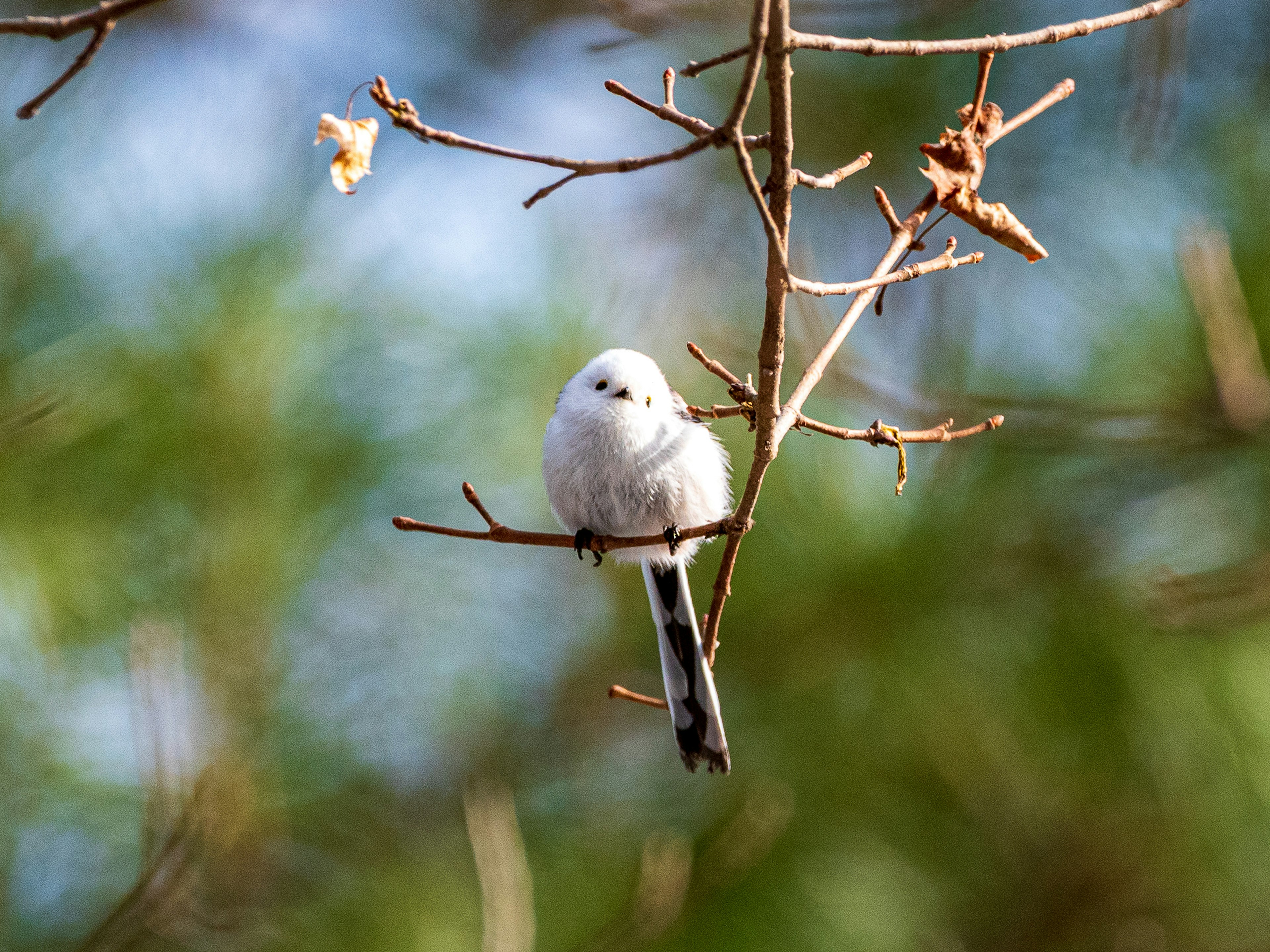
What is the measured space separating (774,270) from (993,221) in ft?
1.06

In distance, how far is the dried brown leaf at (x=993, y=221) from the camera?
3.27ft

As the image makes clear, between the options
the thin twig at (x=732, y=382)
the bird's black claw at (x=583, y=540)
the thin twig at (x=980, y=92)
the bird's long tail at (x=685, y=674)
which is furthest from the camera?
the bird's long tail at (x=685, y=674)

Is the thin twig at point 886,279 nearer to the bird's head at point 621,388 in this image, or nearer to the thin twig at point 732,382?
the thin twig at point 732,382

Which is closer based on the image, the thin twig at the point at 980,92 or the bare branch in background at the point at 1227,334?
the thin twig at the point at 980,92

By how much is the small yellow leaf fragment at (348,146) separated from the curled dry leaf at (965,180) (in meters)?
0.53

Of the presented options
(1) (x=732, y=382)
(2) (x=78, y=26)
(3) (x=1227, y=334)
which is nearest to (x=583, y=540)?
(1) (x=732, y=382)

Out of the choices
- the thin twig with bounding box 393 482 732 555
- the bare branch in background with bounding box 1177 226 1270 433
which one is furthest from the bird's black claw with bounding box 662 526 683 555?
the bare branch in background with bounding box 1177 226 1270 433

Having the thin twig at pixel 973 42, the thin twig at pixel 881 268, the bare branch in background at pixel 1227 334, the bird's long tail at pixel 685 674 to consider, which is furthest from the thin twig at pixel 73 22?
the bare branch in background at pixel 1227 334

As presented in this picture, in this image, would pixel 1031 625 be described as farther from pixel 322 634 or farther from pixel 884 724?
pixel 322 634

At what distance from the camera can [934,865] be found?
2104 millimetres

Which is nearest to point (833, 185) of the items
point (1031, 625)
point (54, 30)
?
point (54, 30)

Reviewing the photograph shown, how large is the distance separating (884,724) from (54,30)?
1.85m

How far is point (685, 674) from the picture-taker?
1.70m

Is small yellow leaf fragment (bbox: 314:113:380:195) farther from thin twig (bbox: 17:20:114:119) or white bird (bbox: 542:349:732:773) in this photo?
white bird (bbox: 542:349:732:773)
